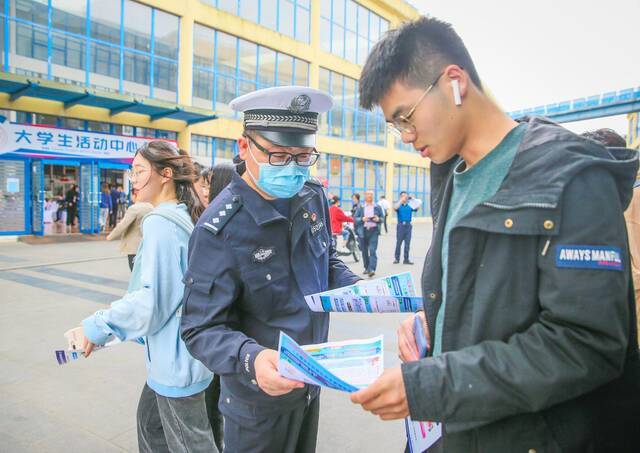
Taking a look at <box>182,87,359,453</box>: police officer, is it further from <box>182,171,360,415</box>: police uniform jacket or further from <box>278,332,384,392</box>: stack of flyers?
<box>278,332,384,392</box>: stack of flyers

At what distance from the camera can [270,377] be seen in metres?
1.39

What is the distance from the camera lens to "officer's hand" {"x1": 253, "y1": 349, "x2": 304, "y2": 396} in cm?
134

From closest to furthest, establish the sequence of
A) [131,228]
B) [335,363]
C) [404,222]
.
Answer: [335,363]
[131,228]
[404,222]

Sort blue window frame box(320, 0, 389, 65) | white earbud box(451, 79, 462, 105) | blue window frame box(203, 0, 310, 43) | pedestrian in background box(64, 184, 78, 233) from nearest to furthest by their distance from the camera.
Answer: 1. white earbud box(451, 79, 462, 105)
2. pedestrian in background box(64, 184, 78, 233)
3. blue window frame box(203, 0, 310, 43)
4. blue window frame box(320, 0, 389, 65)

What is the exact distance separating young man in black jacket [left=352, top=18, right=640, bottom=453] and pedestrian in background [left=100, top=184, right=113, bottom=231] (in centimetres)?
1658

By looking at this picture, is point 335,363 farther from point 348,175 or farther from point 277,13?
point 348,175

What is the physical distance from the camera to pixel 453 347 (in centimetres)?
117

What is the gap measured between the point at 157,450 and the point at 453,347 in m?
1.77

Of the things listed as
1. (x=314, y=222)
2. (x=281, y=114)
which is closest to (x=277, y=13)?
(x=281, y=114)

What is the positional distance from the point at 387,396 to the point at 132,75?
17.4 meters

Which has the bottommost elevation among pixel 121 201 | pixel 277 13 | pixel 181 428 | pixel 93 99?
pixel 181 428

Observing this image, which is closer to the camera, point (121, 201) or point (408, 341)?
point (408, 341)

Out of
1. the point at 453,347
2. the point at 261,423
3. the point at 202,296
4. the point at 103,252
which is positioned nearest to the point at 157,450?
the point at 261,423

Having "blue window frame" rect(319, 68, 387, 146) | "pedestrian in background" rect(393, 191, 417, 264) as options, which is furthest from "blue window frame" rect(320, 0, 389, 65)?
"pedestrian in background" rect(393, 191, 417, 264)
